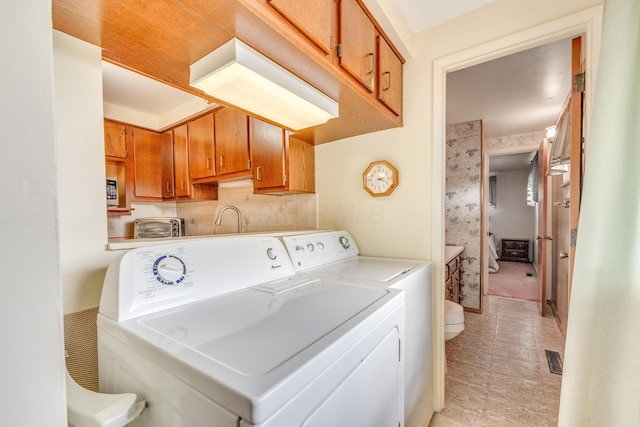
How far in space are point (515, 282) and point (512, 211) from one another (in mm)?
2991

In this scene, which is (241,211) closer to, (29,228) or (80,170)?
(80,170)

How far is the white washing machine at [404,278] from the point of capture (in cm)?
122

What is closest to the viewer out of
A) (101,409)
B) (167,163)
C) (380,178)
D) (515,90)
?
(101,409)

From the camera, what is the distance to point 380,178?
1.82m

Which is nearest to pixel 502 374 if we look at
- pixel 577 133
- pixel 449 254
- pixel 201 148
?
pixel 449 254

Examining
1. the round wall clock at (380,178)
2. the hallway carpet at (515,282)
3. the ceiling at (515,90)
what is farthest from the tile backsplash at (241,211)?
the hallway carpet at (515,282)

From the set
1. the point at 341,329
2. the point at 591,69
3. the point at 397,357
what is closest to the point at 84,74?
the point at 341,329

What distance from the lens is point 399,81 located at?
5.57 ft

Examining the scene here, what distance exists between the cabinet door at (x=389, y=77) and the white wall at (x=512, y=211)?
22.3 ft

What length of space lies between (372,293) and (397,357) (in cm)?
27

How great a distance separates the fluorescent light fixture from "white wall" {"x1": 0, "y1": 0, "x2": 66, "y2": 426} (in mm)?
549

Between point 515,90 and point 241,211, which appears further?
point 241,211

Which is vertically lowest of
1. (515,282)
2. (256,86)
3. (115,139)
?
(515,282)

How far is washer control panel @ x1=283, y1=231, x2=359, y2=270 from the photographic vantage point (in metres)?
1.41
